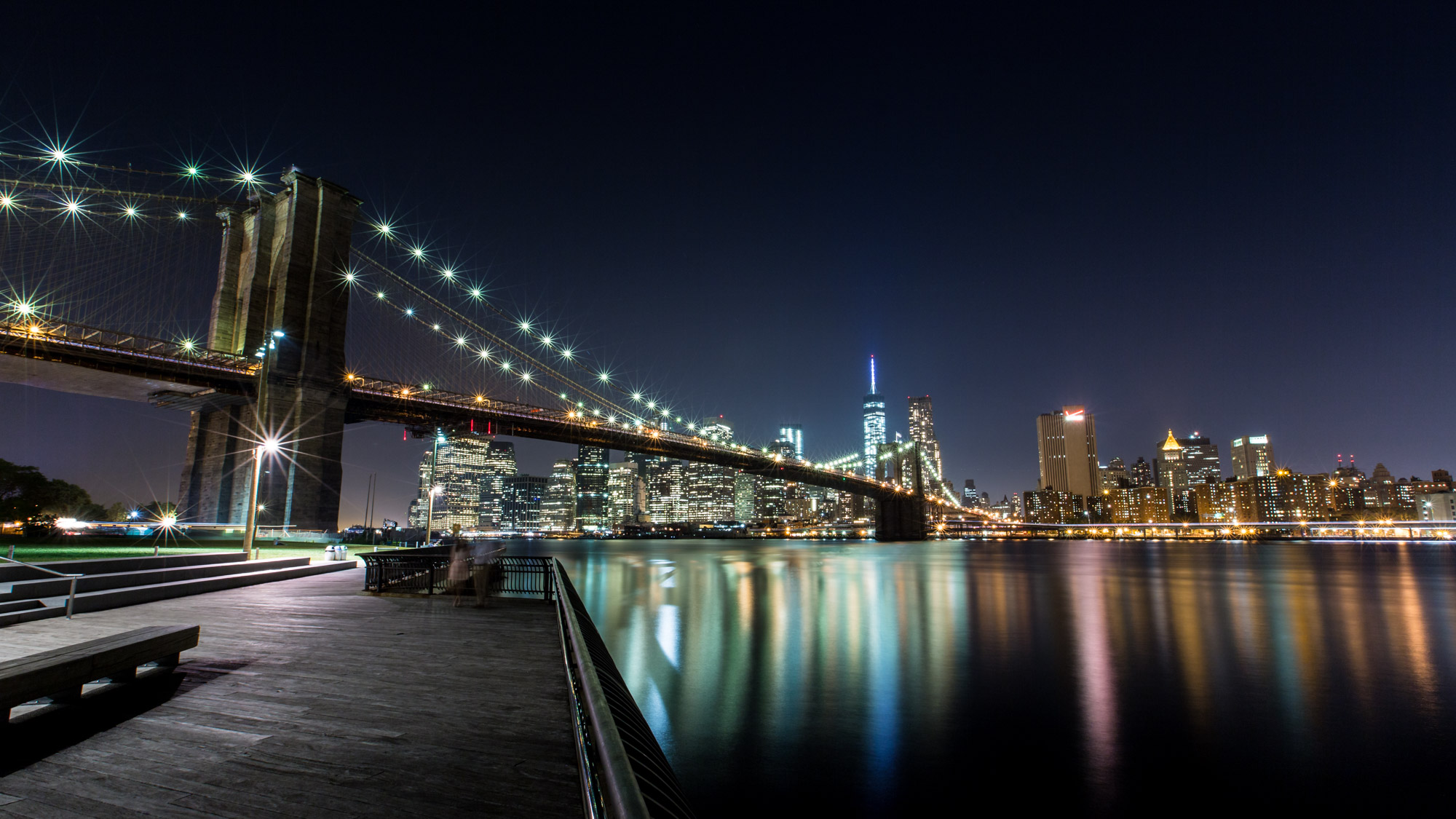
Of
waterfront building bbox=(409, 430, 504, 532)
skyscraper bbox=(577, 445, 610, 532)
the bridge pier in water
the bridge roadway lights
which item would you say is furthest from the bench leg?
skyscraper bbox=(577, 445, 610, 532)

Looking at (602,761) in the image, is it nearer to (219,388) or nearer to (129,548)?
(129,548)

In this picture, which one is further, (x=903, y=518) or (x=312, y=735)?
(x=903, y=518)

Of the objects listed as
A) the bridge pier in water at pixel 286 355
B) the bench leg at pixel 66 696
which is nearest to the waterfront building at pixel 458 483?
the bridge pier in water at pixel 286 355

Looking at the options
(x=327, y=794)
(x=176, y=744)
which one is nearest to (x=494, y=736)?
(x=327, y=794)

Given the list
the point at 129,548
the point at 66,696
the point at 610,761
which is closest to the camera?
the point at 610,761

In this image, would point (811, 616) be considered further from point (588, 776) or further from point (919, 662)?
point (588, 776)

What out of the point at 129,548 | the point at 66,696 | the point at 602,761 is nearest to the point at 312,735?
the point at 66,696

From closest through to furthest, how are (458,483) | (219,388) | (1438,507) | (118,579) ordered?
(118,579), (219,388), (1438,507), (458,483)

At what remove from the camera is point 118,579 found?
10320 millimetres

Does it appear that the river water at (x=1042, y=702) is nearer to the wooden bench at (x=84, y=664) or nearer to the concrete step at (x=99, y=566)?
the wooden bench at (x=84, y=664)

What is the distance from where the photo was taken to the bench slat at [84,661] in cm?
394

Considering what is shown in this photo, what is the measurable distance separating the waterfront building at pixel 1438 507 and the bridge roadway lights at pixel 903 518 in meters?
140

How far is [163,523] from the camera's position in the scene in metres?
24.1

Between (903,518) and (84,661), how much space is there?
102019mm
